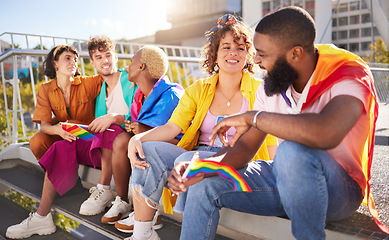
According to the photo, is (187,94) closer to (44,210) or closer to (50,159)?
(50,159)

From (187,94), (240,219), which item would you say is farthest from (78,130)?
(240,219)

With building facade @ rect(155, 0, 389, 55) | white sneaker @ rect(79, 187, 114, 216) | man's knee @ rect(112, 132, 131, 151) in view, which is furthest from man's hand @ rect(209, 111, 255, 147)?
building facade @ rect(155, 0, 389, 55)

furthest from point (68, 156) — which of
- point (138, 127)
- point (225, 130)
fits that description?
A: point (225, 130)

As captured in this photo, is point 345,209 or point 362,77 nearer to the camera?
point 362,77

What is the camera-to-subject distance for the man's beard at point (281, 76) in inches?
52.9

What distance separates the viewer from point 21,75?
13.4 ft

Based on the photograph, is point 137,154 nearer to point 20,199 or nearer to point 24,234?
point 24,234

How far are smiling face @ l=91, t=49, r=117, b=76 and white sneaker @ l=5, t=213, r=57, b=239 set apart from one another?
1.20 m

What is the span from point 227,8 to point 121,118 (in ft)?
148

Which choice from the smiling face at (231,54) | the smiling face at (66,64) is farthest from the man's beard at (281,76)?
the smiling face at (66,64)

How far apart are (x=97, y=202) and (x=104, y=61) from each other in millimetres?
1147

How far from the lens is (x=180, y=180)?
1322 millimetres

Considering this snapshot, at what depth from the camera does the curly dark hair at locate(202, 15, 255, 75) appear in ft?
6.63

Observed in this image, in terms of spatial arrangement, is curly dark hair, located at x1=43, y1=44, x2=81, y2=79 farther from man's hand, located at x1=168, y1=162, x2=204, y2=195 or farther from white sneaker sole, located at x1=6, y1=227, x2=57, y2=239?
man's hand, located at x1=168, y1=162, x2=204, y2=195
